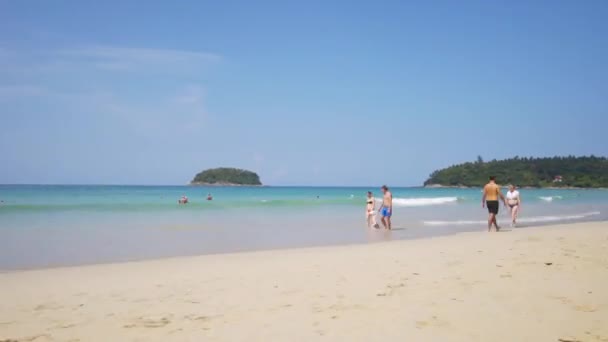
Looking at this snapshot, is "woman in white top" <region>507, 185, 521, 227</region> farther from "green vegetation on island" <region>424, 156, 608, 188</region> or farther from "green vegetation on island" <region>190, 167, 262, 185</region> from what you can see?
"green vegetation on island" <region>190, 167, 262, 185</region>

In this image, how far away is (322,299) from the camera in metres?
5.57

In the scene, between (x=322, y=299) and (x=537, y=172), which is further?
(x=537, y=172)

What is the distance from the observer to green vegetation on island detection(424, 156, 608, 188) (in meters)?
120

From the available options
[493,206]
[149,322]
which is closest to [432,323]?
[149,322]

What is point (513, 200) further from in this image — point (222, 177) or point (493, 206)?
point (222, 177)

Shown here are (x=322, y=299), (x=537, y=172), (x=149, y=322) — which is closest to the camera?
(x=149, y=322)

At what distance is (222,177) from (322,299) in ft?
514

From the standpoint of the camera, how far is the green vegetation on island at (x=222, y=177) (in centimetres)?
15925

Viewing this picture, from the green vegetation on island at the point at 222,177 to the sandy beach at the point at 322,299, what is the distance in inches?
6014

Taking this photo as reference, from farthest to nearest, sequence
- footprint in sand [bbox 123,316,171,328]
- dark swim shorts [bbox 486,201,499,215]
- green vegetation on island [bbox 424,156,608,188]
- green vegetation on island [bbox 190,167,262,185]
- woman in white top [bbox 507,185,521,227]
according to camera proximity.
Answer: green vegetation on island [bbox 190,167,262,185]
green vegetation on island [bbox 424,156,608,188]
woman in white top [bbox 507,185,521,227]
dark swim shorts [bbox 486,201,499,215]
footprint in sand [bbox 123,316,171,328]

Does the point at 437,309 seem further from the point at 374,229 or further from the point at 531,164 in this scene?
the point at 531,164

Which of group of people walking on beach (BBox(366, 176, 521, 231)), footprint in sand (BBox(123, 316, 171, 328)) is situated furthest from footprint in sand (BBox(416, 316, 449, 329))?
group of people walking on beach (BBox(366, 176, 521, 231))

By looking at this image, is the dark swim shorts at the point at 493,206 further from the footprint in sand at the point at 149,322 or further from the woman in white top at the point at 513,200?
the footprint in sand at the point at 149,322

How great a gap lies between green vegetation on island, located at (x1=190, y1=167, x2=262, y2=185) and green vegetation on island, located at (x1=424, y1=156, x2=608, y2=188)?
67.5 meters
